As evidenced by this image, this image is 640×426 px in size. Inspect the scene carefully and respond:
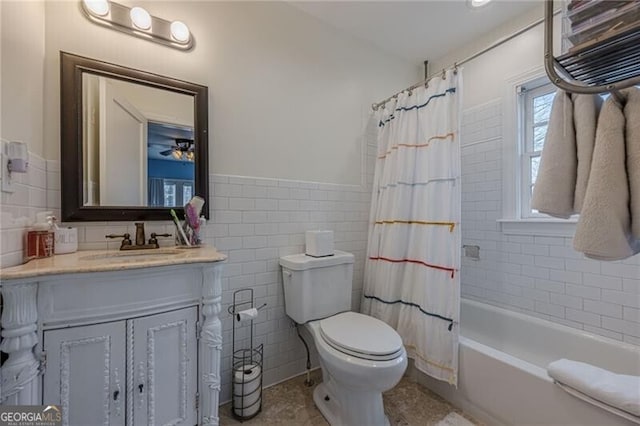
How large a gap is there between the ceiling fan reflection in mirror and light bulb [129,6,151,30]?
0.58 metres

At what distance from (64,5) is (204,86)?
645 millimetres

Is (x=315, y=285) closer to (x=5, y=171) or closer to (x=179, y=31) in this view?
(x=5, y=171)

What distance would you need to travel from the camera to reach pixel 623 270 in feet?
5.03

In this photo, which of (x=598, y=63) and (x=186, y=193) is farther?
(x=186, y=193)

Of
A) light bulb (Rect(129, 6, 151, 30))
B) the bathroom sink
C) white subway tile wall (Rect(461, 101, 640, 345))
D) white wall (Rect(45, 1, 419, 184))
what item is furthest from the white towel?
light bulb (Rect(129, 6, 151, 30))

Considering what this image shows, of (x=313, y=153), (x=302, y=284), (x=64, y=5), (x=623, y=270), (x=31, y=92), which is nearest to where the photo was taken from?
(x=31, y=92)

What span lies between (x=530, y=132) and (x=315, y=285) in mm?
1889

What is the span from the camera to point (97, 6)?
133 cm

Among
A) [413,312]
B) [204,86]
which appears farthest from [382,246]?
[204,86]

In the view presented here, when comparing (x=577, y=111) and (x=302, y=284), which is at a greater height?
(x=577, y=111)

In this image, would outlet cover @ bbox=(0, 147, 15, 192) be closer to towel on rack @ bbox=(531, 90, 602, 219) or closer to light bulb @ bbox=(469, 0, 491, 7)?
towel on rack @ bbox=(531, 90, 602, 219)

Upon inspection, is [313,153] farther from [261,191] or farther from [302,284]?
[302,284]

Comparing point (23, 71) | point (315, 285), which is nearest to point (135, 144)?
point (23, 71)

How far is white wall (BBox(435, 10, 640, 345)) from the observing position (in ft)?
5.18
